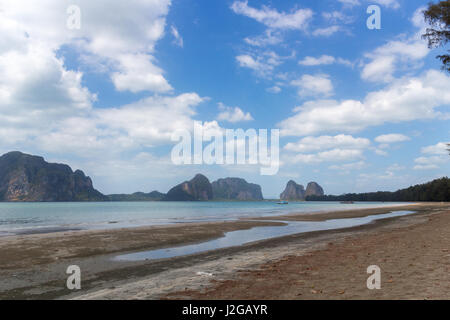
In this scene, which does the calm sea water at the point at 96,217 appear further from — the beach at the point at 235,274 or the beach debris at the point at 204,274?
the beach debris at the point at 204,274

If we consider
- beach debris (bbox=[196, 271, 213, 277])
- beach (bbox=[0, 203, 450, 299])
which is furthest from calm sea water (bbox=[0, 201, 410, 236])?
beach debris (bbox=[196, 271, 213, 277])

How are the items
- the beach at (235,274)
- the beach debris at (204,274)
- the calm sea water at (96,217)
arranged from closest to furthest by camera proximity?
the beach at (235,274) < the beach debris at (204,274) < the calm sea water at (96,217)

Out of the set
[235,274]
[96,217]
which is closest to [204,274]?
[235,274]

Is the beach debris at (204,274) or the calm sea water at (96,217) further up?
the beach debris at (204,274)

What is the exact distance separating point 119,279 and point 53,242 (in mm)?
14176

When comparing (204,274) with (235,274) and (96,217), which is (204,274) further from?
(96,217)

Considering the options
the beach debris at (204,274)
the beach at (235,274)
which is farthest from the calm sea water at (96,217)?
the beach debris at (204,274)

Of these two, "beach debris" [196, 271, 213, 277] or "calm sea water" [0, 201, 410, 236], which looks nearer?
"beach debris" [196, 271, 213, 277]

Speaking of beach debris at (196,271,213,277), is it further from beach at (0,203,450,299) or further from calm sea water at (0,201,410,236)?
calm sea water at (0,201,410,236)

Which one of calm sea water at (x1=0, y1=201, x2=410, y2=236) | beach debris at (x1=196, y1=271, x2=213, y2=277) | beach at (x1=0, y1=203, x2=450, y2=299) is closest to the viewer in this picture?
beach at (x1=0, y1=203, x2=450, y2=299)
